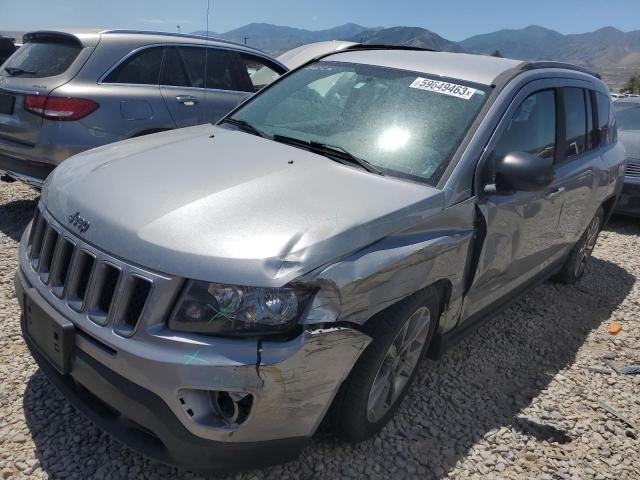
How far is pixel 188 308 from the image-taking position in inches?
75.4

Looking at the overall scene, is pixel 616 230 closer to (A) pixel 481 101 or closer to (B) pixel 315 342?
(A) pixel 481 101

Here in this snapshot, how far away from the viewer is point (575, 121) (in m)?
3.89

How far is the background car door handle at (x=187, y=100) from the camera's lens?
5.23 meters

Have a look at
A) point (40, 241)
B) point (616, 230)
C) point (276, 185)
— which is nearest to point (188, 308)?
point (276, 185)

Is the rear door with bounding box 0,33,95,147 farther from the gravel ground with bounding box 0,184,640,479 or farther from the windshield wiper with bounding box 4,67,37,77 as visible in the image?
the gravel ground with bounding box 0,184,640,479

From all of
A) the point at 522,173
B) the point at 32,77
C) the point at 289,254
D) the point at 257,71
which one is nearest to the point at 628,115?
the point at 257,71

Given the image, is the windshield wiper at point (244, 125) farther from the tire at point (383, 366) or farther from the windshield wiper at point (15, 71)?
the windshield wiper at point (15, 71)

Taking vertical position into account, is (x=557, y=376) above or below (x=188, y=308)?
below

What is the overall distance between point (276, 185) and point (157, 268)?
2.28 feet

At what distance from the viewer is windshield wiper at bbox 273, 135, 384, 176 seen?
8.80 ft

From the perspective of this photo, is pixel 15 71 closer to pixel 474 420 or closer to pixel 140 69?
pixel 140 69

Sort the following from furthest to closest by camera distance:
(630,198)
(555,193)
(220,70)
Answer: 1. (630,198)
2. (220,70)
3. (555,193)

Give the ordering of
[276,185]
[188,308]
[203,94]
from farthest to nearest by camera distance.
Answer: [203,94] → [276,185] → [188,308]

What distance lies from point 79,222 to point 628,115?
9008mm
